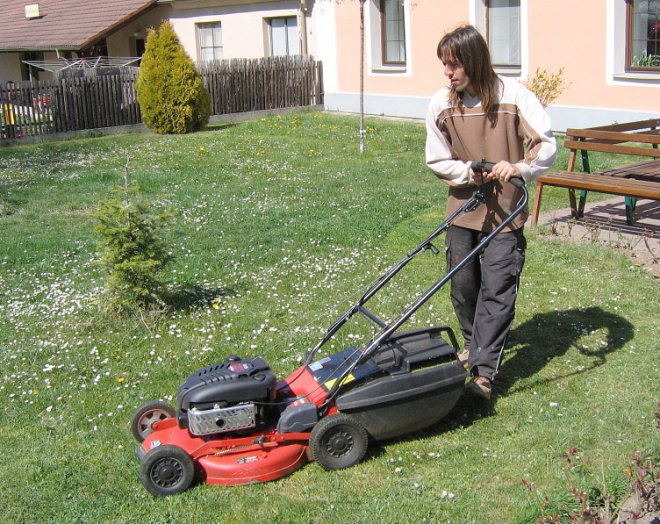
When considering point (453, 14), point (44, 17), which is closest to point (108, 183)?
point (453, 14)

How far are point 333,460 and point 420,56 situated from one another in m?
15.8

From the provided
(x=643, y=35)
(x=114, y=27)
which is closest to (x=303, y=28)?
(x=114, y=27)

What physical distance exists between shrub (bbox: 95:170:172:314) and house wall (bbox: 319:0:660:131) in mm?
10252

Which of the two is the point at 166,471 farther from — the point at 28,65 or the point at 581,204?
the point at 28,65

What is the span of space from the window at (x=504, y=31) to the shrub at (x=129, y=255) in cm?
1204

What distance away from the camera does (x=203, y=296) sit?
7133mm

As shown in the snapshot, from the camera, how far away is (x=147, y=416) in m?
4.79

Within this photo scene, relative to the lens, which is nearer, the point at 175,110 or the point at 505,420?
the point at 505,420

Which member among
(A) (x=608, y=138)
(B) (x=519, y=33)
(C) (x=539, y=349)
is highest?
(B) (x=519, y=33)

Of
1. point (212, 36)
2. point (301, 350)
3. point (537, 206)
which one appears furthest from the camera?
point (212, 36)

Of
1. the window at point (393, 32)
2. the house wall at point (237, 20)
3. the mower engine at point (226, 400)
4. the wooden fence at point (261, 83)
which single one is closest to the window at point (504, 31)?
the window at point (393, 32)

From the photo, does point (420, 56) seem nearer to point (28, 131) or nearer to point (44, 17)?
point (28, 131)

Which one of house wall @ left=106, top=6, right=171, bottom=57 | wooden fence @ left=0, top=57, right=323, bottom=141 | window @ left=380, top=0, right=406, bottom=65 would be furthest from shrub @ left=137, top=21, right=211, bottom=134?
house wall @ left=106, top=6, right=171, bottom=57

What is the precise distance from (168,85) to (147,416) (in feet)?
47.4
